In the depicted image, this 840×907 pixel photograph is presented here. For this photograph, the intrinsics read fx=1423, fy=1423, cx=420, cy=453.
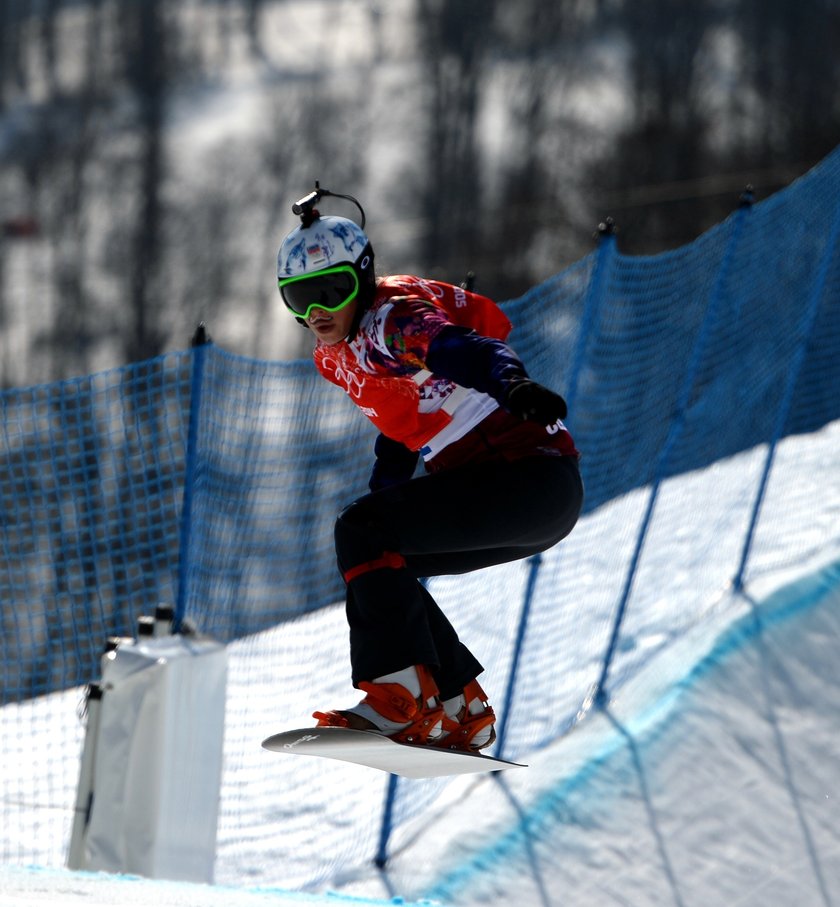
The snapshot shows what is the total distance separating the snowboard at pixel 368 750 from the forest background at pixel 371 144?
27.4 meters

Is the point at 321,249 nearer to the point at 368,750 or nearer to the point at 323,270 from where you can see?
the point at 323,270

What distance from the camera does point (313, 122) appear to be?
137 feet

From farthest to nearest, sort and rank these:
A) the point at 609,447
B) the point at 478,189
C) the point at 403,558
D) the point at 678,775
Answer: the point at 478,189
the point at 609,447
the point at 678,775
the point at 403,558

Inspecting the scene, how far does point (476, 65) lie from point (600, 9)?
726cm

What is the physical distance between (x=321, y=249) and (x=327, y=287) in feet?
0.34

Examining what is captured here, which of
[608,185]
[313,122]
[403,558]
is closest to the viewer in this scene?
[403,558]

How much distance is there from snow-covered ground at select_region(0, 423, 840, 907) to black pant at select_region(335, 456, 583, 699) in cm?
108

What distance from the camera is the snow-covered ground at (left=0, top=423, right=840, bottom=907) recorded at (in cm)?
580

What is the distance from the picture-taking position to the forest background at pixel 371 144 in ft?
112

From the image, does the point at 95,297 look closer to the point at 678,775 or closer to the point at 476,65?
the point at 476,65

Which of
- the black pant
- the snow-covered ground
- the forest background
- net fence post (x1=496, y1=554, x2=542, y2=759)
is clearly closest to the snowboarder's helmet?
the black pant

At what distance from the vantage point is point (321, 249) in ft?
12.2

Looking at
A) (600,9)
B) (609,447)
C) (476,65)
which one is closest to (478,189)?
(476,65)

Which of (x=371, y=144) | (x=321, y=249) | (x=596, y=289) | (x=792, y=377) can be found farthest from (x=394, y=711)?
(x=371, y=144)
